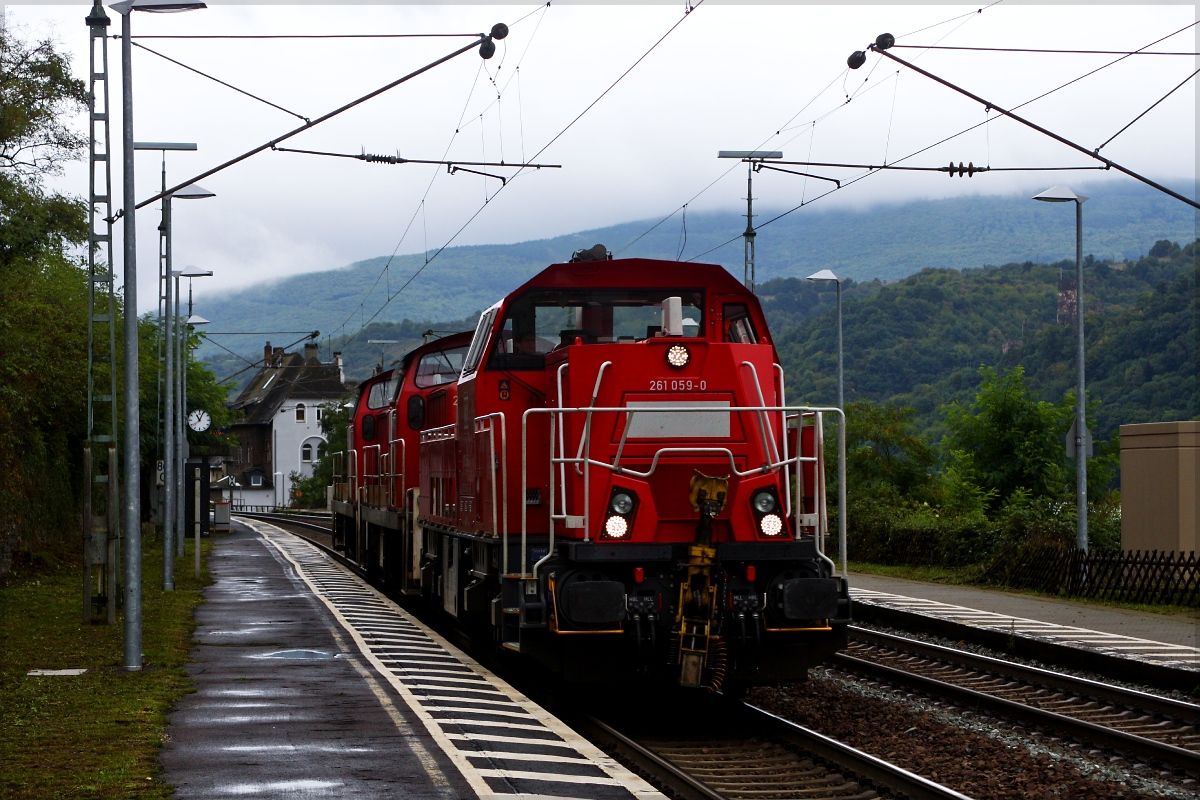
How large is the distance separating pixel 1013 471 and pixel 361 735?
28.5m

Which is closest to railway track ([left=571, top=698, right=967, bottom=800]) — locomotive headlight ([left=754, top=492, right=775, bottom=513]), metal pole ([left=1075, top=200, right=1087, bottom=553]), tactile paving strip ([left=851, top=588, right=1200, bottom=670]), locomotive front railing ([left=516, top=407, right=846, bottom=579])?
locomotive front railing ([left=516, top=407, right=846, bottom=579])

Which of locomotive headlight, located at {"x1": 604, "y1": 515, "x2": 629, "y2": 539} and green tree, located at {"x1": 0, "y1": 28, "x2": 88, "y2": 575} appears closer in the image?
locomotive headlight, located at {"x1": 604, "y1": 515, "x2": 629, "y2": 539}

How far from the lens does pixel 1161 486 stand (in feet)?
73.7

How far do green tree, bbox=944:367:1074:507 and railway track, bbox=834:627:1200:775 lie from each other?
1949cm

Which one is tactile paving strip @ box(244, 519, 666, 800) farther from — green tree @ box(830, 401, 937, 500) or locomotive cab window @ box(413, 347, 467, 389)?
green tree @ box(830, 401, 937, 500)

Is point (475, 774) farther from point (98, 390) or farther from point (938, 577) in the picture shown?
point (98, 390)

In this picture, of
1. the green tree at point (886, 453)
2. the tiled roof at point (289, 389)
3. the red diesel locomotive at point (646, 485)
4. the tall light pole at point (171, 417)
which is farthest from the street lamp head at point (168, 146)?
the tiled roof at point (289, 389)

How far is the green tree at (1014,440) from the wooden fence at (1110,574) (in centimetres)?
982

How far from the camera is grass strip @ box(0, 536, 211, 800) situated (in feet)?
27.6

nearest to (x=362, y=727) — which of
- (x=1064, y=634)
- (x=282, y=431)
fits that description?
(x=1064, y=634)

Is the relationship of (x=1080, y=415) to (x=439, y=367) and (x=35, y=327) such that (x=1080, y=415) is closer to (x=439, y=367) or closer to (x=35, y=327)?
(x=439, y=367)

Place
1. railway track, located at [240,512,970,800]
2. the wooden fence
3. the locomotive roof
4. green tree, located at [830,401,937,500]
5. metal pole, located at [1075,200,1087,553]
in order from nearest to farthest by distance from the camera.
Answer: railway track, located at [240,512,970,800], the locomotive roof, the wooden fence, metal pole, located at [1075,200,1087,553], green tree, located at [830,401,937,500]

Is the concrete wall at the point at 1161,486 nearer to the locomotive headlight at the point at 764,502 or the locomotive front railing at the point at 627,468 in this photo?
the locomotive front railing at the point at 627,468

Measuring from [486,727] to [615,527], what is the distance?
187 cm
